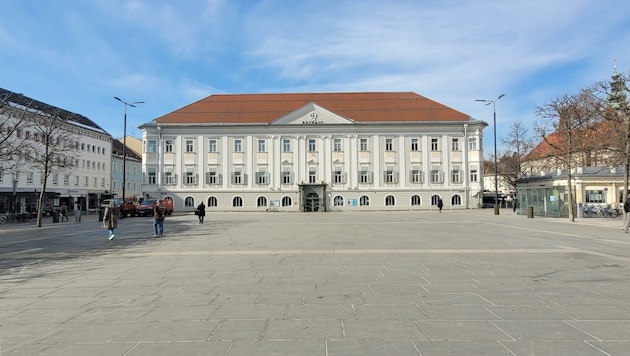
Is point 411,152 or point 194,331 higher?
point 411,152

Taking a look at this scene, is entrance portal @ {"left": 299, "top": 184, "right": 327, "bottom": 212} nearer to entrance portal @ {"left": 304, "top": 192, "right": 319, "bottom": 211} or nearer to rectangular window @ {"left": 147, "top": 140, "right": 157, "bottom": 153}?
entrance portal @ {"left": 304, "top": 192, "right": 319, "bottom": 211}

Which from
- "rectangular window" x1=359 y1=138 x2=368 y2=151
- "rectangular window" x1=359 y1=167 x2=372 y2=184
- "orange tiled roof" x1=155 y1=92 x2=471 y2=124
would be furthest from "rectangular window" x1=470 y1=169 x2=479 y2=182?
"rectangular window" x1=359 y1=138 x2=368 y2=151

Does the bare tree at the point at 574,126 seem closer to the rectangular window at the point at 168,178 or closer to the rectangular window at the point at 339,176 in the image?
the rectangular window at the point at 339,176

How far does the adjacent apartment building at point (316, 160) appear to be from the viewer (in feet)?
190

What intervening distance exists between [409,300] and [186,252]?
8751 mm

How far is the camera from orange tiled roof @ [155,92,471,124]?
197 ft

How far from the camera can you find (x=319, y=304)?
20.8 feet

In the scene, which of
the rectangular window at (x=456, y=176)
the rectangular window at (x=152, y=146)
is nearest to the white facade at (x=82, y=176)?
the rectangular window at (x=152, y=146)

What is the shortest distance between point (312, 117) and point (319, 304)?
53731 mm

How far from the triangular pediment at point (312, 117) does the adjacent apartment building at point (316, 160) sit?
0.47 ft

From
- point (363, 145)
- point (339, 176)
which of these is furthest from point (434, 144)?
point (339, 176)

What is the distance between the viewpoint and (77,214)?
31516 mm

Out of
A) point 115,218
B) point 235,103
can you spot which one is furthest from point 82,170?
point 115,218

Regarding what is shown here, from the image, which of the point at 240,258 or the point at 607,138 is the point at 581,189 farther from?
the point at 240,258
